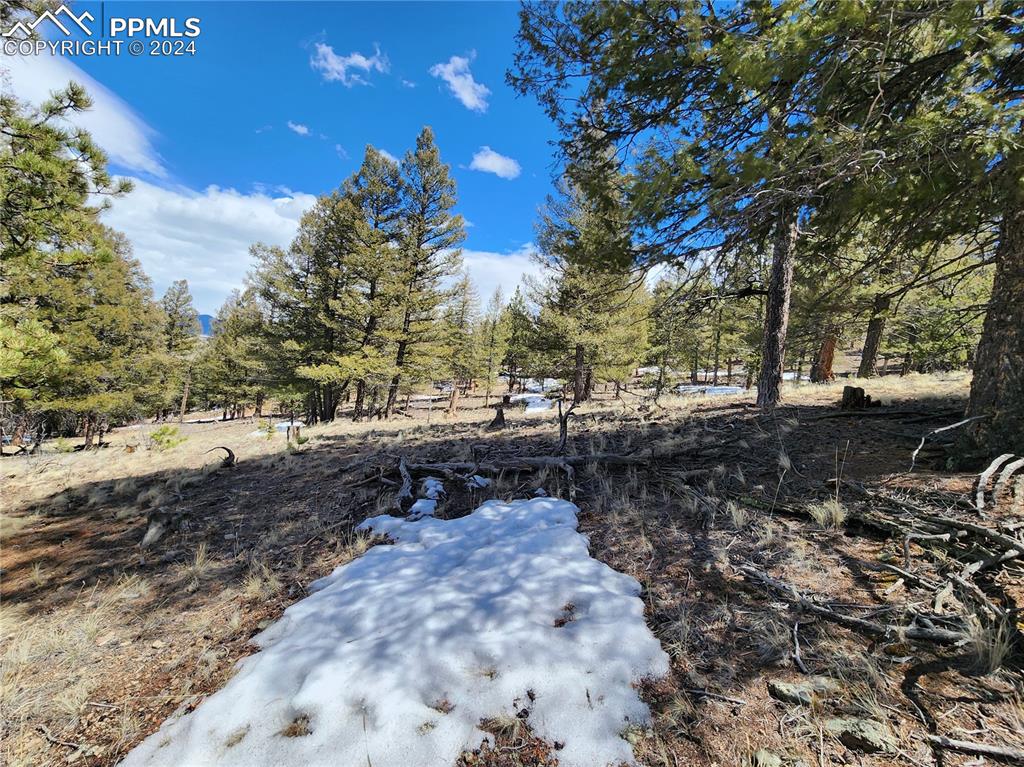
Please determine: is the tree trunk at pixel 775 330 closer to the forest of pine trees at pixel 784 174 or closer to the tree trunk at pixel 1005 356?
the forest of pine trees at pixel 784 174

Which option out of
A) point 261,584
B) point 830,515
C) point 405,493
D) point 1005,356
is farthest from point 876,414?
point 261,584

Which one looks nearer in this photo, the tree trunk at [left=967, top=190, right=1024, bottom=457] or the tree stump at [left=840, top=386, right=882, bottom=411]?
the tree trunk at [left=967, top=190, right=1024, bottom=457]

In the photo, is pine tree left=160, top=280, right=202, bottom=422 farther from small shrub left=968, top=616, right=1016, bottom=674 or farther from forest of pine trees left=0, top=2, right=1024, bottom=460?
small shrub left=968, top=616, right=1016, bottom=674

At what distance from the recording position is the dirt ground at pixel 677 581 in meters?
1.82

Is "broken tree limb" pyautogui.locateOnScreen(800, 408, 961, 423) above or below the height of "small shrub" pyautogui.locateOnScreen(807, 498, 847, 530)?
above

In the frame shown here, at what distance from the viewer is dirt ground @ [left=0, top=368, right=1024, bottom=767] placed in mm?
1824

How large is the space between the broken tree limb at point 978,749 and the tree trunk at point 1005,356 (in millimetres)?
3041

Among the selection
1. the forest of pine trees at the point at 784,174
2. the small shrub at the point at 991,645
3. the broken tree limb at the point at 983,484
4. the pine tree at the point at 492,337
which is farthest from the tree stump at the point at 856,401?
the pine tree at the point at 492,337

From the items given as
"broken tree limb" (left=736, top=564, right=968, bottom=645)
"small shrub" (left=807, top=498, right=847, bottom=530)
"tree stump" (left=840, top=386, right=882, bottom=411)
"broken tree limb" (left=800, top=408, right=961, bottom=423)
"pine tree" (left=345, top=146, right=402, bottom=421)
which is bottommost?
"broken tree limb" (left=736, top=564, right=968, bottom=645)

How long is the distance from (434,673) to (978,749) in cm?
231

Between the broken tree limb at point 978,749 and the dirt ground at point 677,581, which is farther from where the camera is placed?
the dirt ground at point 677,581

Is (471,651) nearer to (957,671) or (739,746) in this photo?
(739,746)

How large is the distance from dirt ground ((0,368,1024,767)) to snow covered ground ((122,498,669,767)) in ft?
0.55

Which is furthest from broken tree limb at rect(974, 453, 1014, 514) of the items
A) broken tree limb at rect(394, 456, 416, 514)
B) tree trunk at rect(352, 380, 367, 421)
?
tree trunk at rect(352, 380, 367, 421)
